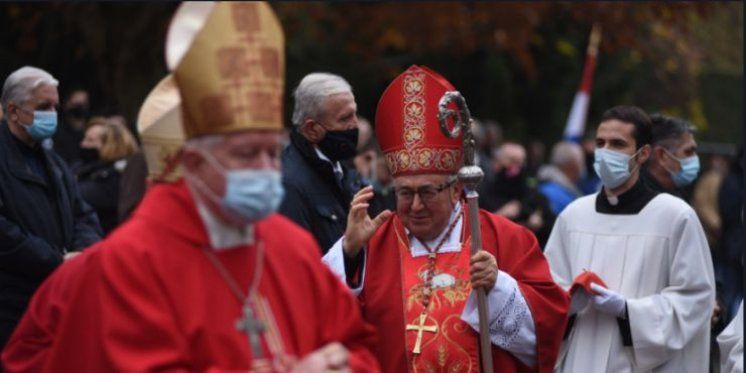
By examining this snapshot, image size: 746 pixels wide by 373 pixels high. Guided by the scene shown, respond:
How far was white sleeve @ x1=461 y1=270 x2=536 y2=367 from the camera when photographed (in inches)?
257

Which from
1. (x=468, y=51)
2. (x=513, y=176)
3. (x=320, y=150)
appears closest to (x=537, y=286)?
(x=320, y=150)

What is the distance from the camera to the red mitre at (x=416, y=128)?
6.73 metres

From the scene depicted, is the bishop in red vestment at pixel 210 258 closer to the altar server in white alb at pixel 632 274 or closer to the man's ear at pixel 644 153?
the altar server in white alb at pixel 632 274

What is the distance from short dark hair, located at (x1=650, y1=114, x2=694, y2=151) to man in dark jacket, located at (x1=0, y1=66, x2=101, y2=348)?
331 centimetres

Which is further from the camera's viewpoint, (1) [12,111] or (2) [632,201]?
(1) [12,111]

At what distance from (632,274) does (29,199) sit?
3188 mm

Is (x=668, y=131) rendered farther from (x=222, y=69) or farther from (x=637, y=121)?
(x=222, y=69)

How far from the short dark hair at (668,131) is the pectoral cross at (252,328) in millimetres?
4739

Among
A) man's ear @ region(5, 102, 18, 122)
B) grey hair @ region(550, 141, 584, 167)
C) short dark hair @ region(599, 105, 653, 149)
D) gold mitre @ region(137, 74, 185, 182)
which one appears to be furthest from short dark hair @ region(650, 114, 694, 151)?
gold mitre @ region(137, 74, 185, 182)

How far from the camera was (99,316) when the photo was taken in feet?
14.6

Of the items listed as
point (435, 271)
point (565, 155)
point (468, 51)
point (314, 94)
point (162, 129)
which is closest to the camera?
point (162, 129)

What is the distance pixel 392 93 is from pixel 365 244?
754 mm

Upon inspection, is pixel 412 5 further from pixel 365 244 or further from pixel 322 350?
pixel 322 350

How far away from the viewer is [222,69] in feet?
15.2
